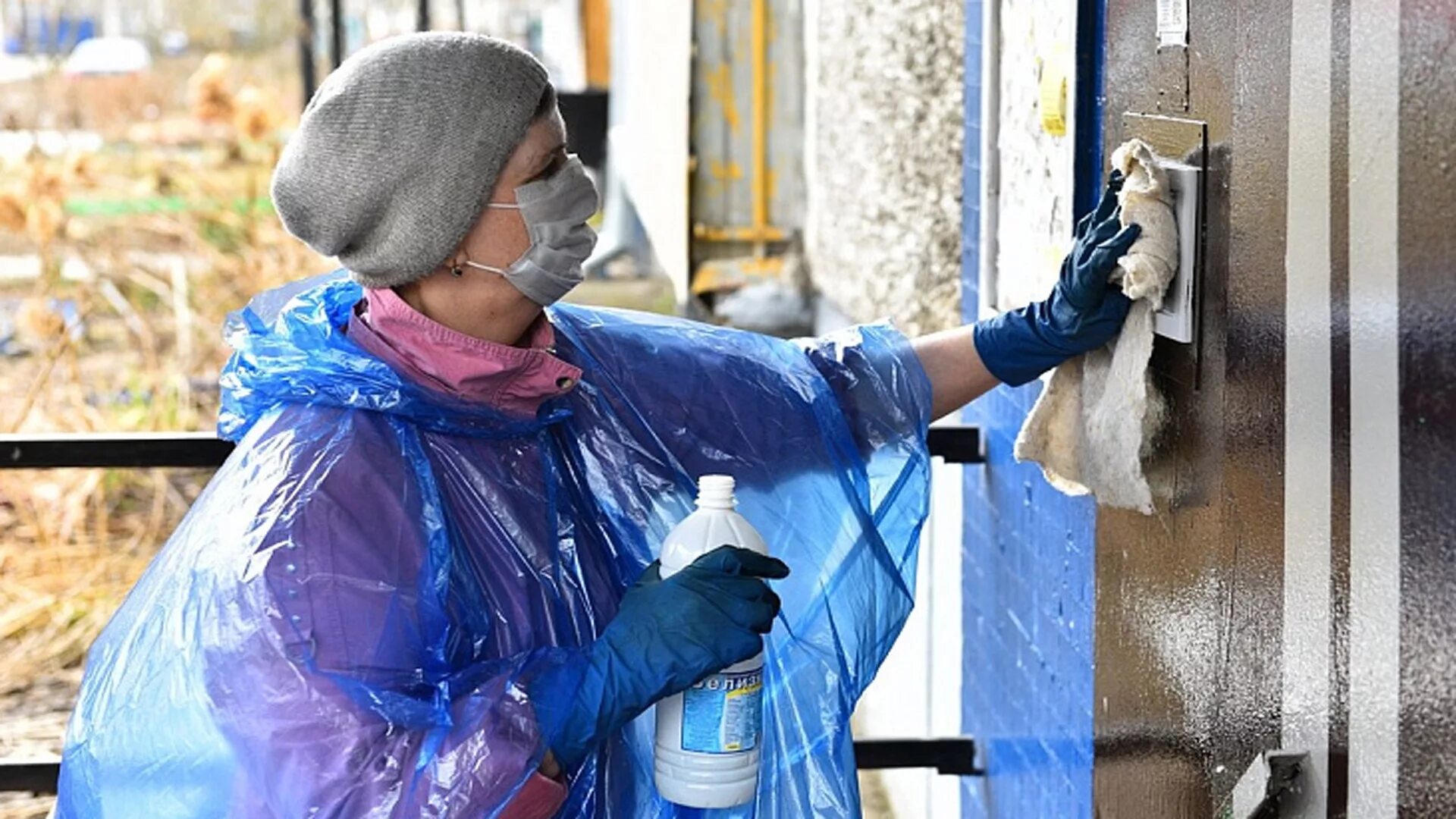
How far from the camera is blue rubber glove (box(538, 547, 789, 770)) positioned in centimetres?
201

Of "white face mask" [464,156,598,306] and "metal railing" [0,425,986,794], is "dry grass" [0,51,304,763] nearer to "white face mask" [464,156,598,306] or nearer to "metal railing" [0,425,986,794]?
"metal railing" [0,425,986,794]

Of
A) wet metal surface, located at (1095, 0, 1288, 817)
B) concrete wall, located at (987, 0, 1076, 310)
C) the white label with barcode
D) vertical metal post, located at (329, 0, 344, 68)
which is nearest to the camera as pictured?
wet metal surface, located at (1095, 0, 1288, 817)

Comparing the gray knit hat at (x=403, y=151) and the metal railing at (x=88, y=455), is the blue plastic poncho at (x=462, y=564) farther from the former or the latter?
the metal railing at (x=88, y=455)

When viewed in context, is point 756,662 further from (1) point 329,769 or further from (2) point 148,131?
(2) point 148,131

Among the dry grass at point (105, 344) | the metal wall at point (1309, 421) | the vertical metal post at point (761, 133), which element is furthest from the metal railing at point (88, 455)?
the vertical metal post at point (761, 133)

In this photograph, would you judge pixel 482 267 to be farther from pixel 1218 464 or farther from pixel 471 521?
pixel 1218 464

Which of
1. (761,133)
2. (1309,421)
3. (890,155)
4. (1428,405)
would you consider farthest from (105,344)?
(1428,405)

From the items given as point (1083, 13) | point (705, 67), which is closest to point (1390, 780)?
point (1083, 13)

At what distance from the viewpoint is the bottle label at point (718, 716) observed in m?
2.06

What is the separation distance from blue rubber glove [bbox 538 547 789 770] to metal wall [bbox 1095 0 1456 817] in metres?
0.50

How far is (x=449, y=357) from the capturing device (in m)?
2.20

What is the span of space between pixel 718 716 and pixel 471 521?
1.31ft

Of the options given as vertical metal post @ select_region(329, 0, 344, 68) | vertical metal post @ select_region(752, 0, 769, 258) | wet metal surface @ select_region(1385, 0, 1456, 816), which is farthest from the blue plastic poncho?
vertical metal post @ select_region(329, 0, 344, 68)

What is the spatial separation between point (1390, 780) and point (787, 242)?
18.9 feet
